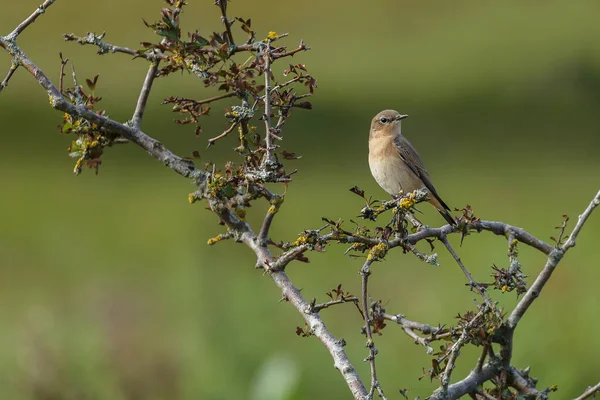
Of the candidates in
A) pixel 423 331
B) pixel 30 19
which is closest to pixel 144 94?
pixel 30 19

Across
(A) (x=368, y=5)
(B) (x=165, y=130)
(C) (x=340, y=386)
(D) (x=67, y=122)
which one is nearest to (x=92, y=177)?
(B) (x=165, y=130)

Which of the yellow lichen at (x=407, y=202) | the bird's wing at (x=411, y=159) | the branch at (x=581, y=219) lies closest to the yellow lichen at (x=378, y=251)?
the yellow lichen at (x=407, y=202)

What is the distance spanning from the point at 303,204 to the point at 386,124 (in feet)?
21.8

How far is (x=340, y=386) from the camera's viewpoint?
5105 mm

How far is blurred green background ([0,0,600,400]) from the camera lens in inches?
193

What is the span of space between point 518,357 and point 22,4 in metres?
12.5

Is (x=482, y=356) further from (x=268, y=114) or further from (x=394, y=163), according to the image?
(x=394, y=163)

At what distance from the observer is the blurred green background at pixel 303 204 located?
489 cm

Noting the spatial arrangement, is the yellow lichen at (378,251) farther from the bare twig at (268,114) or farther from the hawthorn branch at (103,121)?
the hawthorn branch at (103,121)

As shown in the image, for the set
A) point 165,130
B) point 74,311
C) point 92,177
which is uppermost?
point 92,177

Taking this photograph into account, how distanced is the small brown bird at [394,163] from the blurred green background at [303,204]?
0.77 meters

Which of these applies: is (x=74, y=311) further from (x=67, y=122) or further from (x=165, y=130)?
(x=67, y=122)

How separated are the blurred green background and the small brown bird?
0.77 meters

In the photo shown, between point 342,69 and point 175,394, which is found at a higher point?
point 342,69
